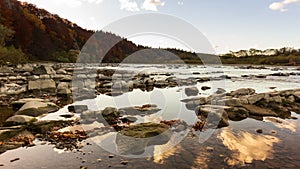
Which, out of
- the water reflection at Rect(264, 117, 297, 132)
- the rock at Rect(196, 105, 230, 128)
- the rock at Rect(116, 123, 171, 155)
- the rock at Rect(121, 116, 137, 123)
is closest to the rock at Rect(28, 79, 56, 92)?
the rock at Rect(121, 116, 137, 123)

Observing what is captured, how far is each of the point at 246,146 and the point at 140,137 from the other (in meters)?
4.18

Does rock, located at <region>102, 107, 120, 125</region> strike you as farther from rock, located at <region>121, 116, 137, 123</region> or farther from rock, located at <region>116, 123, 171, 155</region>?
rock, located at <region>116, 123, 171, 155</region>

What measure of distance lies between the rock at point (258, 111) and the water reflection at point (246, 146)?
14.1 ft

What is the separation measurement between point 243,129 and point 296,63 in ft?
389

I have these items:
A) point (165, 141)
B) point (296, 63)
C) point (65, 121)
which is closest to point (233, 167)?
Answer: point (165, 141)

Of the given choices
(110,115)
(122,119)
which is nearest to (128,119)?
(122,119)

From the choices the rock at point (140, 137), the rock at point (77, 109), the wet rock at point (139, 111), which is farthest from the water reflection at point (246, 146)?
the rock at point (77, 109)

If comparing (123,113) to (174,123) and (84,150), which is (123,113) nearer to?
(174,123)

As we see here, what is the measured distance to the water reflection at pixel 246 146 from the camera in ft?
26.6

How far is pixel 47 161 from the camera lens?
25.5 feet

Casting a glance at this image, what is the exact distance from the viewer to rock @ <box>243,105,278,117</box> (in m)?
14.7

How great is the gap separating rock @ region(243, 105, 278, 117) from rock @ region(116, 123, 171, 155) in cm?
715

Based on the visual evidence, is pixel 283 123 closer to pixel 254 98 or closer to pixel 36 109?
pixel 254 98

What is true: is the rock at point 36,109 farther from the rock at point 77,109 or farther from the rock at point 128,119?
the rock at point 128,119
